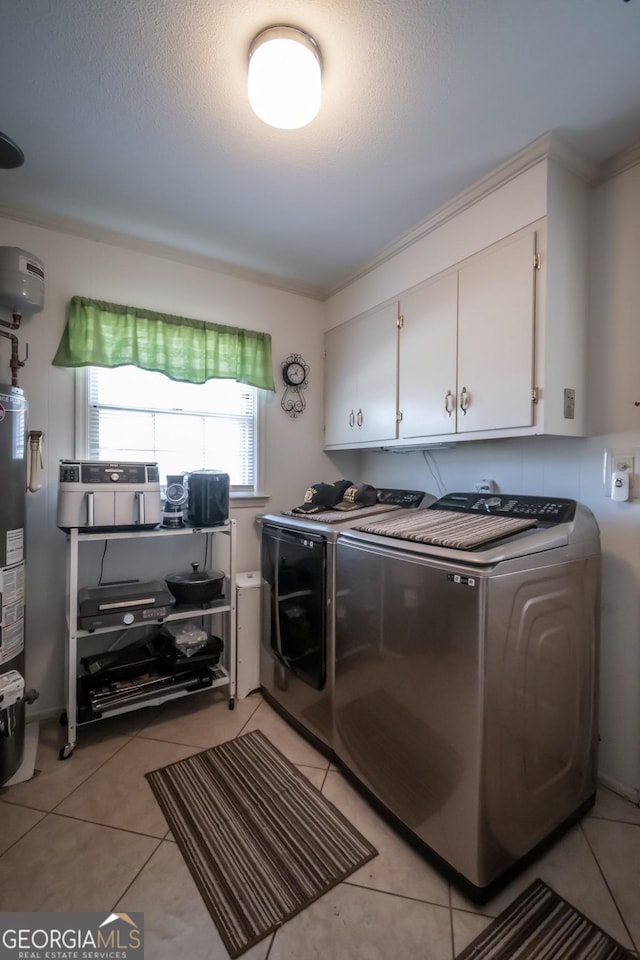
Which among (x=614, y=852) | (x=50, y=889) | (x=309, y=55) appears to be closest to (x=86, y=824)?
(x=50, y=889)

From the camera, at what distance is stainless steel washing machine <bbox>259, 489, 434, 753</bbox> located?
6.01 feet

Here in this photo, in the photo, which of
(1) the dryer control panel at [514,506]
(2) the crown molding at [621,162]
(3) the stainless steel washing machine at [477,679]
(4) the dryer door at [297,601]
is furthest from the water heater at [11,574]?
(2) the crown molding at [621,162]

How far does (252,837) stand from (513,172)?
107 inches

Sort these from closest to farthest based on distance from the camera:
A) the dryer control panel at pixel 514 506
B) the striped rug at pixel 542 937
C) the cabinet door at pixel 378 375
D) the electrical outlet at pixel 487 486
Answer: the striped rug at pixel 542 937, the dryer control panel at pixel 514 506, the electrical outlet at pixel 487 486, the cabinet door at pixel 378 375

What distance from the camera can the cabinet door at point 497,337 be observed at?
62.7 inches

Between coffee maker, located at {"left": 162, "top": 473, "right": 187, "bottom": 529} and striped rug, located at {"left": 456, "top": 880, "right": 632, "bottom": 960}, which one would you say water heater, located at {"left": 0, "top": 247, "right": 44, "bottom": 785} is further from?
striped rug, located at {"left": 456, "top": 880, "right": 632, "bottom": 960}

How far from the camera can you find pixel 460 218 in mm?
1884

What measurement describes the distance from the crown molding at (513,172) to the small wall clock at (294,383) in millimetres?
1019

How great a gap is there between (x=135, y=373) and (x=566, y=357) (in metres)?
2.18

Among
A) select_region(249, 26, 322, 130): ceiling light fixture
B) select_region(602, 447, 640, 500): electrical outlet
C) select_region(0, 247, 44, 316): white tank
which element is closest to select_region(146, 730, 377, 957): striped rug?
select_region(602, 447, 640, 500): electrical outlet

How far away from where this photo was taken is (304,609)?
1966 millimetres

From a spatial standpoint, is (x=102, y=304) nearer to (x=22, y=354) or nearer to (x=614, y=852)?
(x=22, y=354)

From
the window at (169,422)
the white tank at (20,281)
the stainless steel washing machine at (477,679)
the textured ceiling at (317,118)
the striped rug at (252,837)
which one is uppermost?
the textured ceiling at (317,118)

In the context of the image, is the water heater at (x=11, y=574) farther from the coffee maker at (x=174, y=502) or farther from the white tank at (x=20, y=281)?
the coffee maker at (x=174, y=502)
